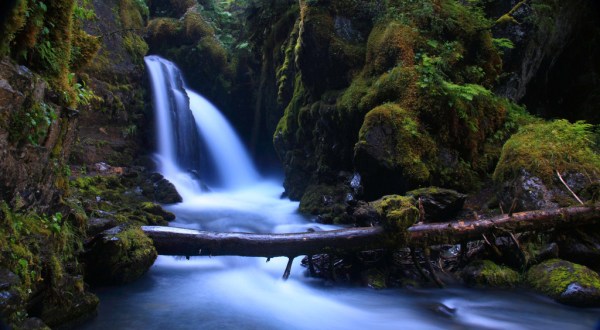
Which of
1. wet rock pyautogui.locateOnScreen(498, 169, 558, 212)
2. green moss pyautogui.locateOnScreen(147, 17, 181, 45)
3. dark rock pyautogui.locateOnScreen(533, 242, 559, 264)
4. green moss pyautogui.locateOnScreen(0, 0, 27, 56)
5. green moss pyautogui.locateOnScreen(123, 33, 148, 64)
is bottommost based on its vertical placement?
dark rock pyautogui.locateOnScreen(533, 242, 559, 264)

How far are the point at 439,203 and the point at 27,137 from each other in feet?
20.5

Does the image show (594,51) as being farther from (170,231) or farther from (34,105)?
(34,105)

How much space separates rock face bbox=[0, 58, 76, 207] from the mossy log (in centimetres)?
226

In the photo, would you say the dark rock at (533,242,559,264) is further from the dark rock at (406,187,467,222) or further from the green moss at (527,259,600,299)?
the dark rock at (406,187,467,222)

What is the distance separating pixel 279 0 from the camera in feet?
48.2

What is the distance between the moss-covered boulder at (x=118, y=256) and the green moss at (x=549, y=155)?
6523 millimetres

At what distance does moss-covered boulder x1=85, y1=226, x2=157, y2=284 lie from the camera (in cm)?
552

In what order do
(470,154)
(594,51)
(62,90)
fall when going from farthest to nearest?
(594,51) < (470,154) < (62,90)

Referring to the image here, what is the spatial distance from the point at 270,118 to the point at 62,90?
14051 mm

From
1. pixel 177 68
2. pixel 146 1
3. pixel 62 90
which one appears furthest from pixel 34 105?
pixel 146 1

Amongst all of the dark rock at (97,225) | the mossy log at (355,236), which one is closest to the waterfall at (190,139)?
the dark rock at (97,225)

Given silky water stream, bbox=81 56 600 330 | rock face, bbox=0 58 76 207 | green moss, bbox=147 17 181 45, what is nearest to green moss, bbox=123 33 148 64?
green moss, bbox=147 17 181 45

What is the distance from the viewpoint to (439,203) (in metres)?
7.32

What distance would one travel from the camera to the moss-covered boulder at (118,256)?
552cm
